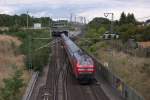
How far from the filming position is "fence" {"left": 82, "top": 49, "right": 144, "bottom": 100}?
33.5 meters

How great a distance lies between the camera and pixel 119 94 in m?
40.5

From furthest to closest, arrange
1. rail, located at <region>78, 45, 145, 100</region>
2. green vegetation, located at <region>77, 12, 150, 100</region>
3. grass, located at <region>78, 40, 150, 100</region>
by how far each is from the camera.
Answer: green vegetation, located at <region>77, 12, 150, 100</region>
grass, located at <region>78, 40, 150, 100</region>
rail, located at <region>78, 45, 145, 100</region>

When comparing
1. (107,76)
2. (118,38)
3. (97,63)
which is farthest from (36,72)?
(118,38)

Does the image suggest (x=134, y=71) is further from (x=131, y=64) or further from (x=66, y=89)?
(x=66, y=89)

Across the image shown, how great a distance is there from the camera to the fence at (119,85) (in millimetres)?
33519

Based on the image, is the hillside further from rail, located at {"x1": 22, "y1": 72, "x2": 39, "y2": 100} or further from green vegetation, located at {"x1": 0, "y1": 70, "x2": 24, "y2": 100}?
green vegetation, located at {"x1": 0, "y1": 70, "x2": 24, "y2": 100}

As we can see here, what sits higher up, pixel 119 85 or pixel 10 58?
pixel 119 85

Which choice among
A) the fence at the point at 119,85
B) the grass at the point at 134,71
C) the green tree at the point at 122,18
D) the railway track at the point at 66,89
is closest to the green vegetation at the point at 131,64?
the grass at the point at 134,71

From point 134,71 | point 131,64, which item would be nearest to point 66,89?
point 134,71

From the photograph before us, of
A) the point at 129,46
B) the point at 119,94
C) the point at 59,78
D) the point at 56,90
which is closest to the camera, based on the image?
the point at 119,94

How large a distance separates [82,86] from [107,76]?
3.78m

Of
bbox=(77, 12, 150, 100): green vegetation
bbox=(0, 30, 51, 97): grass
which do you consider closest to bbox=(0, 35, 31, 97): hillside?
bbox=(0, 30, 51, 97): grass

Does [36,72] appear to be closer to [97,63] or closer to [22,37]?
[97,63]

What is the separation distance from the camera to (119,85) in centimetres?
4059
